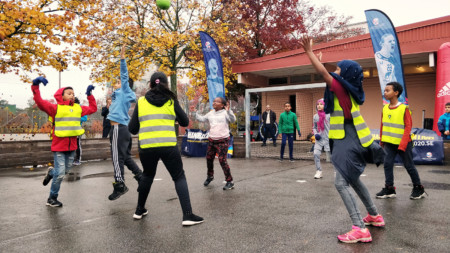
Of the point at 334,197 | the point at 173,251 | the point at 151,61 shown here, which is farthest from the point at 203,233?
the point at 151,61

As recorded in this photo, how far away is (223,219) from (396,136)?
3024 millimetres

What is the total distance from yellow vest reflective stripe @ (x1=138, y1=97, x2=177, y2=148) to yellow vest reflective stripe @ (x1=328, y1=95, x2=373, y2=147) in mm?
1886

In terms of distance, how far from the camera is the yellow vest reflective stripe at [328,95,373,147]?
3.51 metres

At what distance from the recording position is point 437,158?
372 inches

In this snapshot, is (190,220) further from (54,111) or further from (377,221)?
(54,111)

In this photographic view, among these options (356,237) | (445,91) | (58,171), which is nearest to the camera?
(356,237)

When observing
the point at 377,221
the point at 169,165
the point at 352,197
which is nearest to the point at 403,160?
the point at 377,221

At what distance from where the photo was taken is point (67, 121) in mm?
5238

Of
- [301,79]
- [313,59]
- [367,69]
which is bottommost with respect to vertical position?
[313,59]

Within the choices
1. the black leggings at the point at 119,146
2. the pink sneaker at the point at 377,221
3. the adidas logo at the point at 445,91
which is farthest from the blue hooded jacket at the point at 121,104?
the adidas logo at the point at 445,91

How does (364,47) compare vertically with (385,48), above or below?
above

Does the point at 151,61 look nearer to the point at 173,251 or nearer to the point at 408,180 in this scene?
the point at 408,180

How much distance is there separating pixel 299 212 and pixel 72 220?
3.02 metres

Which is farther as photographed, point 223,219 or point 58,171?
point 58,171
